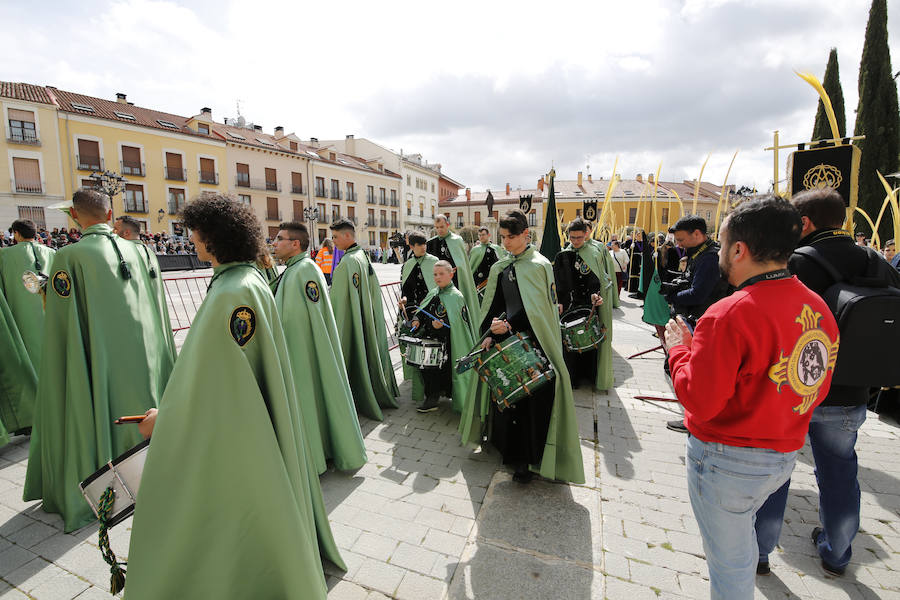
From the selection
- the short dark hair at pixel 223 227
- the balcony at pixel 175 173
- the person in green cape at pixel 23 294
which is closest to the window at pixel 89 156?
the balcony at pixel 175 173

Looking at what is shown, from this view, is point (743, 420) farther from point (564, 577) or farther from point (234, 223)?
point (234, 223)

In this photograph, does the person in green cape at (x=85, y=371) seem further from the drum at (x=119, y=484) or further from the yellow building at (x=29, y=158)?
the yellow building at (x=29, y=158)

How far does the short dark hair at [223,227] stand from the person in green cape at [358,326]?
268 cm

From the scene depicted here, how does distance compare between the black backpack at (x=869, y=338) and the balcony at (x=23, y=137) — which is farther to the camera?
the balcony at (x=23, y=137)

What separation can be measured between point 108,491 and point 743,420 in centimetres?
271

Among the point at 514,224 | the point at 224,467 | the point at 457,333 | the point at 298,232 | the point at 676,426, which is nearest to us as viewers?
the point at 224,467

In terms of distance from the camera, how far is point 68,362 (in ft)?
10.1

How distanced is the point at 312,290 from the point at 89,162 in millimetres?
35652

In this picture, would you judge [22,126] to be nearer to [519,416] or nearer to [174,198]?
[174,198]

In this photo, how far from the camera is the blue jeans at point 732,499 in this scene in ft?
5.65

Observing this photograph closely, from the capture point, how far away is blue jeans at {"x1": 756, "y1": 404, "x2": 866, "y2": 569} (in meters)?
2.48

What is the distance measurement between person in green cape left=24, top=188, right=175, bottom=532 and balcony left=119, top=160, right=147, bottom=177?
3516 centimetres

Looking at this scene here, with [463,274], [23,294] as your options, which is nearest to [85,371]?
[23,294]

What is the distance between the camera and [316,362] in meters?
3.70
